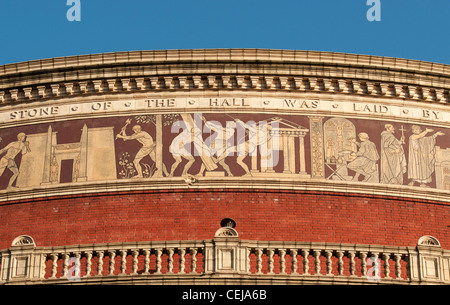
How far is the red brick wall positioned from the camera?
2400cm

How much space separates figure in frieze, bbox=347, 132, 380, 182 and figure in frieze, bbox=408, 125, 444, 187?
857mm

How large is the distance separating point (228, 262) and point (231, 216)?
3.97 m

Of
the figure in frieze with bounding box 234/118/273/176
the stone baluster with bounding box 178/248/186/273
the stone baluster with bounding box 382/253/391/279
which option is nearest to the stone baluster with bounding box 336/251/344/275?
the stone baluster with bounding box 382/253/391/279

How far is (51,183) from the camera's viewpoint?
2492cm

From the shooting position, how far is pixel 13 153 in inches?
1006

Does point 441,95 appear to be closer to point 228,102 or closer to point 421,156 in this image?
point 421,156

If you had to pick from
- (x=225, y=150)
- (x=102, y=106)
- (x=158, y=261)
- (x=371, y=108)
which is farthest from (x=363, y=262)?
(x=102, y=106)

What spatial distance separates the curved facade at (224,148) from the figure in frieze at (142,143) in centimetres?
4

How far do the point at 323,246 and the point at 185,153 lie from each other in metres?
5.39

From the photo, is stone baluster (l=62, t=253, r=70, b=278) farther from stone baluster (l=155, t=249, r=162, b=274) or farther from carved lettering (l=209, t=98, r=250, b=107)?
carved lettering (l=209, t=98, r=250, b=107)

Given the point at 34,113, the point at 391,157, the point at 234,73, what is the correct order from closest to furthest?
the point at 391,157, the point at 234,73, the point at 34,113
